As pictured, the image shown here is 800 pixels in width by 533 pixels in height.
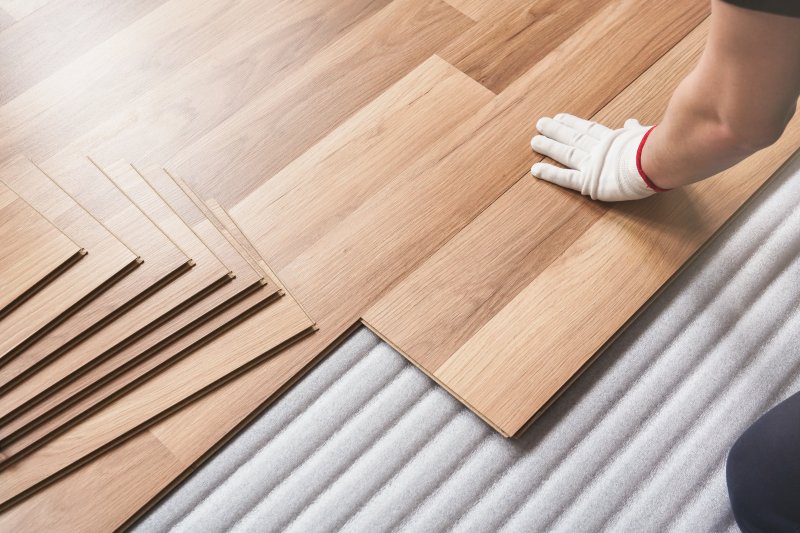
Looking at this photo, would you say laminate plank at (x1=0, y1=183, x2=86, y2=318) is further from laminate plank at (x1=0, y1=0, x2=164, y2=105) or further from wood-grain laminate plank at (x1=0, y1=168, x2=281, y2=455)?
laminate plank at (x1=0, y1=0, x2=164, y2=105)

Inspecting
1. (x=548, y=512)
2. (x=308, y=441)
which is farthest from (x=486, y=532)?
(x=308, y=441)

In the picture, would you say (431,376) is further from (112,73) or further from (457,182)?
(112,73)

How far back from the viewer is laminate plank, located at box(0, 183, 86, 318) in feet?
3.95

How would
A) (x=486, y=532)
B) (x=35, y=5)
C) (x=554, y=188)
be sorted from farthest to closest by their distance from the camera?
1. (x=35, y=5)
2. (x=554, y=188)
3. (x=486, y=532)

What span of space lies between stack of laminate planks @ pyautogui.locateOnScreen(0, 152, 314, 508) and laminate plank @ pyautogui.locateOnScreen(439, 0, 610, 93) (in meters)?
0.58

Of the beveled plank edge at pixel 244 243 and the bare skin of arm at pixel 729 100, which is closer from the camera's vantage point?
the bare skin of arm at pixel 729 100

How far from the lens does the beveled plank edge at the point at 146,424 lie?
1177 mm

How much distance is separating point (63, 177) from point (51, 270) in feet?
0.87

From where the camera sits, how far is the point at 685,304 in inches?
50.9

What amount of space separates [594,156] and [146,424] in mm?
842

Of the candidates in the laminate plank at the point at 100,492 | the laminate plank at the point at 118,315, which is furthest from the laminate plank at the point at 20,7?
the laminate plank at the point at 100,492

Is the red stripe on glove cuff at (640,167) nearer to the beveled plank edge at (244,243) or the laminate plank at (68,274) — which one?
the beveled plank edge at (244,243)

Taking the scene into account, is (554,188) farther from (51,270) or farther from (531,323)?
(51,270)

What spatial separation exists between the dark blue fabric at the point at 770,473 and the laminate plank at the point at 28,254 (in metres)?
1.03
